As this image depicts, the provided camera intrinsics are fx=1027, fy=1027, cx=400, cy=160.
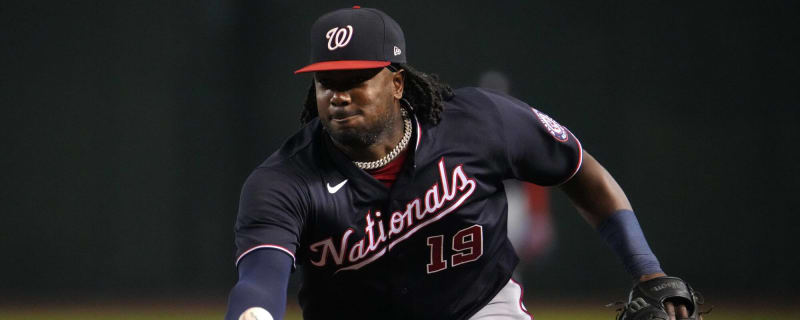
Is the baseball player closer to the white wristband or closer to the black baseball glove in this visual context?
the black baseball glove

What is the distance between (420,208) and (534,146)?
1.40 feet

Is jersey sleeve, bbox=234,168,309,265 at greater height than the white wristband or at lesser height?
greater

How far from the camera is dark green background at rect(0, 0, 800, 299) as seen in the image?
856 cm

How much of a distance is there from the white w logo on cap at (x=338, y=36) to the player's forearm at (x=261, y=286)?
622 millimetres

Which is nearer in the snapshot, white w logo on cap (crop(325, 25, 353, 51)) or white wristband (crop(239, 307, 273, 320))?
white wristband (crop(239, 307, 273, 320))

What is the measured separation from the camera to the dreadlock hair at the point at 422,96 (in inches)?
128

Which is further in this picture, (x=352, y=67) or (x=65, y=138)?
(x=65, y=138)

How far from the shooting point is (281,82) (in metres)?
8.96

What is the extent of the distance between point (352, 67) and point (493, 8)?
6060mm

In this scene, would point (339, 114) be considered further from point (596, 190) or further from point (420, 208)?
point (596, 190)

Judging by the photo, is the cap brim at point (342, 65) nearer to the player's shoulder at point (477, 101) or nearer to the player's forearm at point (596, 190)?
the player's shoulder at point (477, 101)

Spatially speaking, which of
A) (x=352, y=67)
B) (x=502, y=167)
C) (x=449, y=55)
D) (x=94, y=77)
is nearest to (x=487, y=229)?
(x=502, y=167)

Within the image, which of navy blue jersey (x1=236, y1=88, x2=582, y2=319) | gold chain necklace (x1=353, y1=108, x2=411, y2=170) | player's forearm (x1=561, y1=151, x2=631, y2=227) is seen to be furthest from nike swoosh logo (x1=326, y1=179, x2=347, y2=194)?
player's forearm (x1=561, y1=151, x2=631, y2=227)

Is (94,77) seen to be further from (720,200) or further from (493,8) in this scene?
(720,200)
